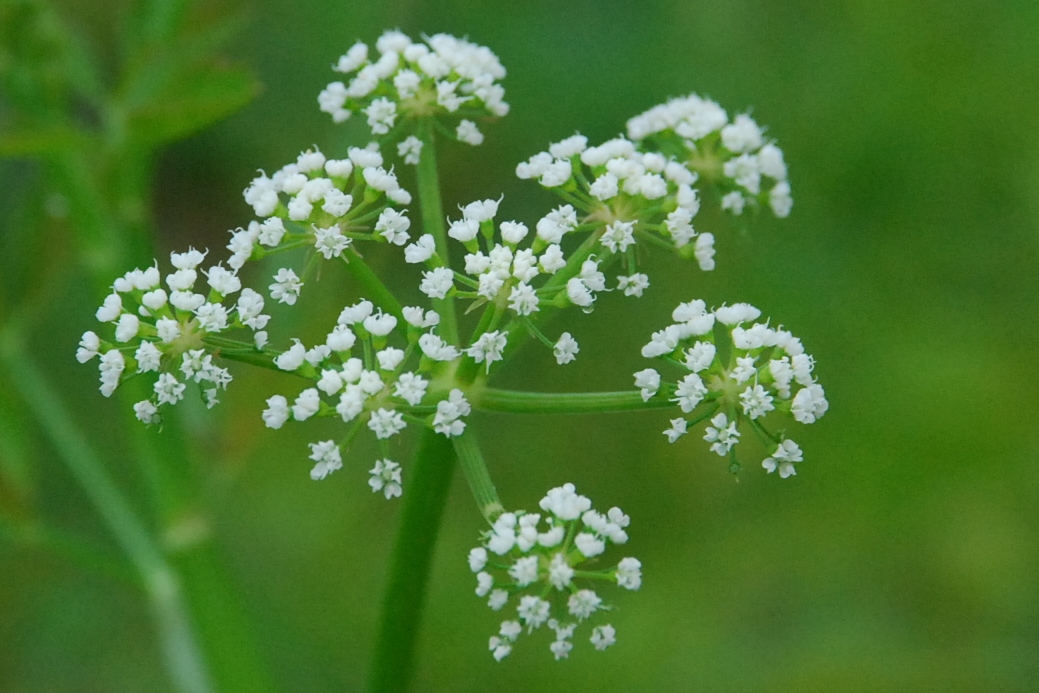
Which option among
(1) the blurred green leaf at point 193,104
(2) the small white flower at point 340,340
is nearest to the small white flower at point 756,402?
(2) the small white flower at point 340,340

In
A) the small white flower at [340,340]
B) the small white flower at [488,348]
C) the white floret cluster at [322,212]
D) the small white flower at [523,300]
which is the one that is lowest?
the small white flower at [488,348]

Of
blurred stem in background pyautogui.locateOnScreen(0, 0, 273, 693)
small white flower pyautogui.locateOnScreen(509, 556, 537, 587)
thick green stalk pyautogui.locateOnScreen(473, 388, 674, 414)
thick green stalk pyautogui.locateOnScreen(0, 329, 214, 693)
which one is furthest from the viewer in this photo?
thick green stalk pyautogui.locateOnScreen(0, 329, 214, 693)

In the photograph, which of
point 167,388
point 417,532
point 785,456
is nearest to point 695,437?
point 785,456

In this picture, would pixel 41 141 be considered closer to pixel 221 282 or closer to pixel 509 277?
pixel 221 282

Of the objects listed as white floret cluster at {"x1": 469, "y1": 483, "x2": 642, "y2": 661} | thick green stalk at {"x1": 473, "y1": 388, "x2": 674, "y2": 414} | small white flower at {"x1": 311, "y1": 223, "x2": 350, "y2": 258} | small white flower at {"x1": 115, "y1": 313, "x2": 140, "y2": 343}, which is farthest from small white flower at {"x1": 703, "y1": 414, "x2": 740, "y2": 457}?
small white flower at {"x1": 115, "y1": 313, "x2": 140, "y2": 343}

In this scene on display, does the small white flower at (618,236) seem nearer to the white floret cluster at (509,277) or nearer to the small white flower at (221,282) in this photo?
the white floret cluster at (509,277)

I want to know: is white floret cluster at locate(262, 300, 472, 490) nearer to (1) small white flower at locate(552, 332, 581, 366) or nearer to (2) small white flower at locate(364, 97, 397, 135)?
(1) small white flower at locate(552, 332, 581, 366)
